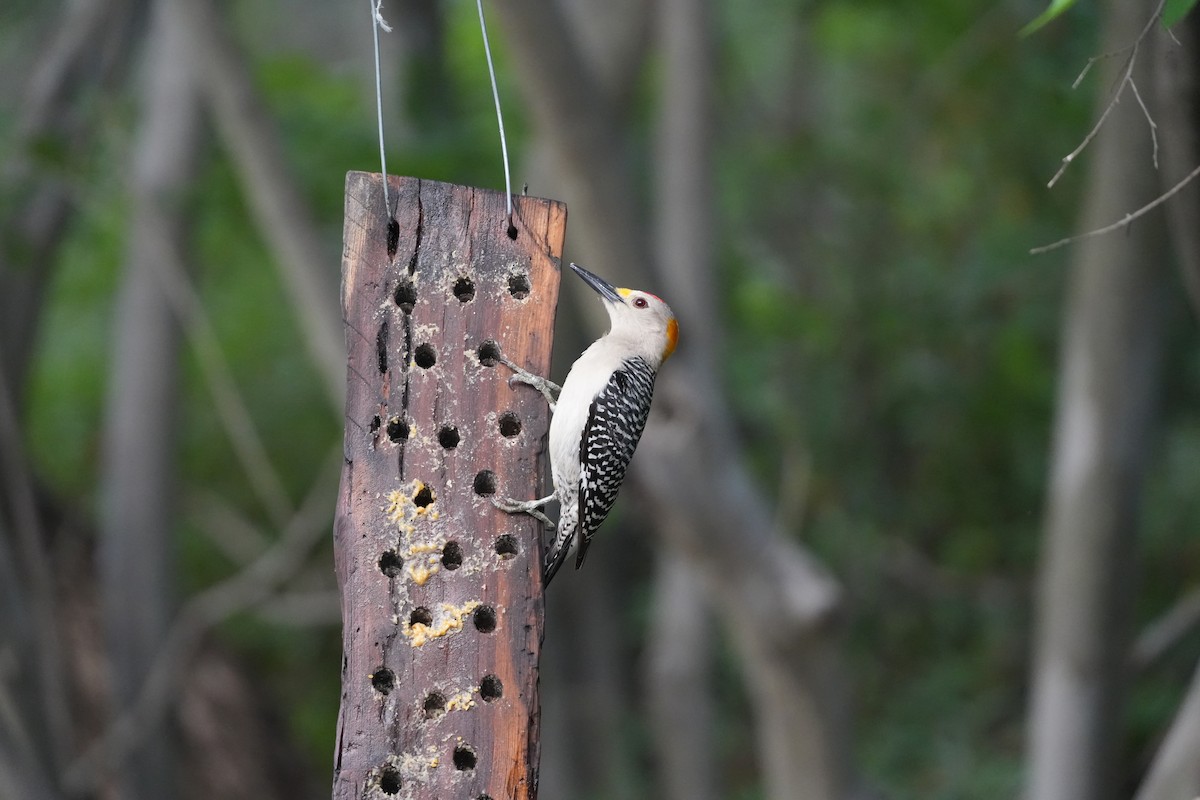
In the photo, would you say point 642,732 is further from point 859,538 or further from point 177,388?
point 177,388

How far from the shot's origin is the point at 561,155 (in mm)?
4605

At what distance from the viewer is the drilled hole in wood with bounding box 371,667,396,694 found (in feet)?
7.57

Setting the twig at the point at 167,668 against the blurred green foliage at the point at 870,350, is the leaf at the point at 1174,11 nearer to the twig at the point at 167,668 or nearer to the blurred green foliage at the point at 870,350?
the twig at the point at 167,668

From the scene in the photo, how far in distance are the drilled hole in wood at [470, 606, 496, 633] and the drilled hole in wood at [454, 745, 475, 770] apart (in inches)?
8.8

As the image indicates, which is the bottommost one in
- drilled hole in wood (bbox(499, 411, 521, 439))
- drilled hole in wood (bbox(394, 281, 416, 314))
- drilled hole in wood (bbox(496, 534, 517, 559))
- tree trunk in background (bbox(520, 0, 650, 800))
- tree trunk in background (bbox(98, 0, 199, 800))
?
tree trunk in background (bbox(520, 0, 650, 800))

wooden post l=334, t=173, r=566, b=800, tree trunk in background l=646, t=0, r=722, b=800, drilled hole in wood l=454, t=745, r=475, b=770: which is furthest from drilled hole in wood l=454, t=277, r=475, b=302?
tree trunk in background l=646, t=0, r=722, b=800

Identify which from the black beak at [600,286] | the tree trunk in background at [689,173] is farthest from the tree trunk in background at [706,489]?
the black beak at [600,286]

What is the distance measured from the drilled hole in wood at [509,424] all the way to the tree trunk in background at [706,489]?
2.20 m

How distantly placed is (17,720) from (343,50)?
9.51 meters

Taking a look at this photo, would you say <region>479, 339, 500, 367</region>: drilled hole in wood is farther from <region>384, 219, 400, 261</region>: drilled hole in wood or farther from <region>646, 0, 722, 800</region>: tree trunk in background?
<region>646, 0, 722, 800</region>: tree trunk in background

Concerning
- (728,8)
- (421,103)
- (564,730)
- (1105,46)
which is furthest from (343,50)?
(1105,46)

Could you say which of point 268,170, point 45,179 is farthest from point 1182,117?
point 45,179

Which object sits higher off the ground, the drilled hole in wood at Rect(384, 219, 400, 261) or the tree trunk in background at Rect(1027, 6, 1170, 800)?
the drilled hole in wood at Rect(384, 219, 400, 261)

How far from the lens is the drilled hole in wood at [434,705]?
91.4 inches
